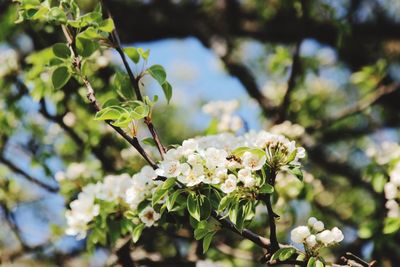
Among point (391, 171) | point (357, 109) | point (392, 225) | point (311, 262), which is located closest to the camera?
point (311, 262)

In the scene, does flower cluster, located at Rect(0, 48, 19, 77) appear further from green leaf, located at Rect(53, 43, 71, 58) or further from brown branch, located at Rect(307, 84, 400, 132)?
brown branch, located at Rect(307, 84, 400, 132)

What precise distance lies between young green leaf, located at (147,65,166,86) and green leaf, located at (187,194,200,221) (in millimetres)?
418

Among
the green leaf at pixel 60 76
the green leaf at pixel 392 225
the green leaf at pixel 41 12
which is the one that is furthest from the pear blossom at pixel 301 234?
the green leaf at pixel 41 12

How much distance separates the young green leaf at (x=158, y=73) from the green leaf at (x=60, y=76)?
303mm

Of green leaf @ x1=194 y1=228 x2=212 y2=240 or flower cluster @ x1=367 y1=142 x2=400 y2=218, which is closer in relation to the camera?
green leaf @ x1=194 y1=228 x2=212 y2=240

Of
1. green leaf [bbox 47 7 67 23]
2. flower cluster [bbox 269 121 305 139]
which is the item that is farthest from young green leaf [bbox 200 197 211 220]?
flower cluster [bbox 269 121 305 139]

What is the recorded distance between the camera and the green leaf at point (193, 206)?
1.51 meters

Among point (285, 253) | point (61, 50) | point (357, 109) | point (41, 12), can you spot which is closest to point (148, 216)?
point (285, 253)

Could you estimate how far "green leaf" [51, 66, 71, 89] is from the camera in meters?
1.80

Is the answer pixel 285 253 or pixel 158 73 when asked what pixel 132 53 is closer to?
pixel 158 73

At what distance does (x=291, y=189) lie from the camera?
2.87 m

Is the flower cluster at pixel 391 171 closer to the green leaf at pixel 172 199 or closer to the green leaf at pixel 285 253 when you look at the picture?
the green leaf at pixel 285 253

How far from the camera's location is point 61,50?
1.77m

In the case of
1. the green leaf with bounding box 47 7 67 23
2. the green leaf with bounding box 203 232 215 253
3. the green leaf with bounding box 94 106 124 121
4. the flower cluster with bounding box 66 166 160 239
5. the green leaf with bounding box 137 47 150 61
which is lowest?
the flower cluster with bounding box 66 166 160 239
